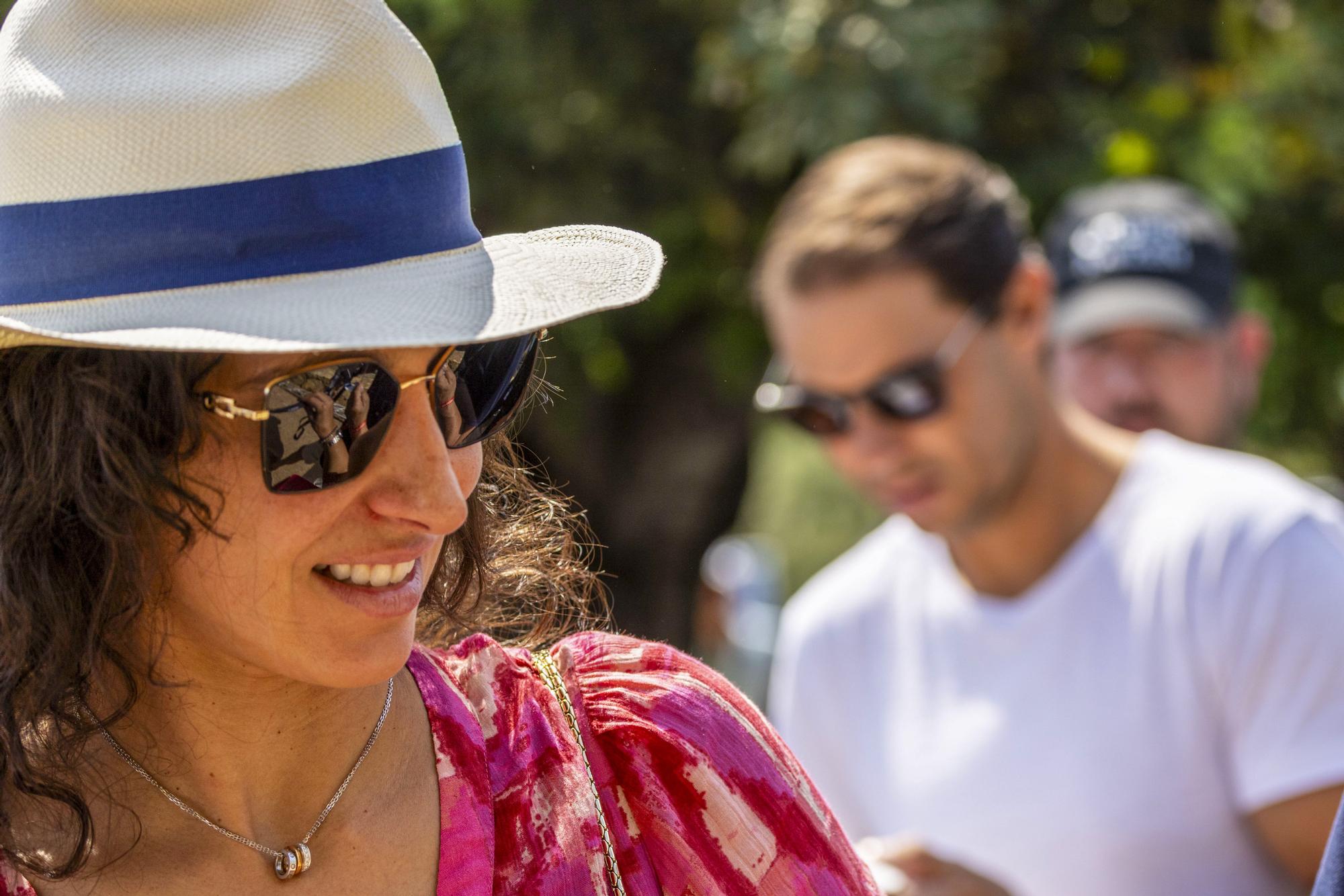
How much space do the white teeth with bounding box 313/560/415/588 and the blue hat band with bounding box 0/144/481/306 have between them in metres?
0.28

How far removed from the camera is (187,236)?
1.40m

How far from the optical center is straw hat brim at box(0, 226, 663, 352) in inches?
A: 53.4

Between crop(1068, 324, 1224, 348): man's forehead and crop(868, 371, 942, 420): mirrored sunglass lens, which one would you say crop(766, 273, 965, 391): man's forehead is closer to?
crop(868, 371, 942, 420): mirrored sunglass lens

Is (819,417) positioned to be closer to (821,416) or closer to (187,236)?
(821,416)

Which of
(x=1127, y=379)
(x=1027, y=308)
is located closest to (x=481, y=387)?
(x=1027, y=308)

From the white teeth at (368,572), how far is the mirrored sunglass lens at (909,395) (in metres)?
1.63

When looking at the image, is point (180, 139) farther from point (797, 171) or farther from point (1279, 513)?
point (797, 171)

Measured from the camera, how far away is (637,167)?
4.26m

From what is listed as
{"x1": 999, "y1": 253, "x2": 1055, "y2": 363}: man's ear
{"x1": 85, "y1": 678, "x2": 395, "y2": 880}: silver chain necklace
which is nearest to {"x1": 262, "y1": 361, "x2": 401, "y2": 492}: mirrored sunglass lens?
{"x1": 85, "y1": 678, "x2": 395, "y2": 880}: silver chain necklace

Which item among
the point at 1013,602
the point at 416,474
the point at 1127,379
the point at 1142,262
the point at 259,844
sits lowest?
the point at 1127,379

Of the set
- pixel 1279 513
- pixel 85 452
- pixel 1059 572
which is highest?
pixel 85 452

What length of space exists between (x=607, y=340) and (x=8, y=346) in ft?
10.7

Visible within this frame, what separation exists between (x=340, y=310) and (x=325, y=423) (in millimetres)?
102

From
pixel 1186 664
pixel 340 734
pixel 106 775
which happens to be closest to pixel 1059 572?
pixel 1186 664
